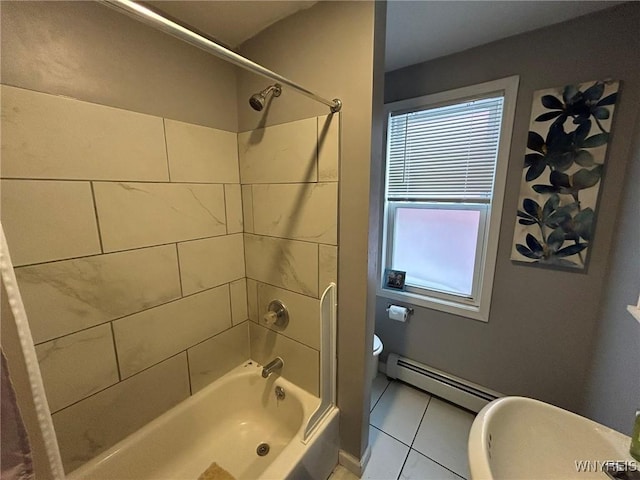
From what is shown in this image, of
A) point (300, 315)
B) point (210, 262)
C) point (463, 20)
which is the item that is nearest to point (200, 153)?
point (210, 262)

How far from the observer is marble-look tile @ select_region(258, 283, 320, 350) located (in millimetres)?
1281

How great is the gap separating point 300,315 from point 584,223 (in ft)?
5.05

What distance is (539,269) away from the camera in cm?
139

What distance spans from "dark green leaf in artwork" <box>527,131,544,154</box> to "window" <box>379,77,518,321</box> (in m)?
0.10

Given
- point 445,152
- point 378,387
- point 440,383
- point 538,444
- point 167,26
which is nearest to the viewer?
point 167,26

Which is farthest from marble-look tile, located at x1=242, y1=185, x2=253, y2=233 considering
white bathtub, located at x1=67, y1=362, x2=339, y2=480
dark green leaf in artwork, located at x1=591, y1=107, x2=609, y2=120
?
dark green leaf in artwork, located at x1=591, y1=107, x2=609, y2=120

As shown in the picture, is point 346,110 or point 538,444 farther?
point 346,110

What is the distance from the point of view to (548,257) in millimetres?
1344

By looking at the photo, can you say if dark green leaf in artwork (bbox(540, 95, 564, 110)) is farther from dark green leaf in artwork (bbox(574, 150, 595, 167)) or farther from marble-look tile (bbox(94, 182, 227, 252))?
marble-look tile (bbox(94, 182, 227, 252))

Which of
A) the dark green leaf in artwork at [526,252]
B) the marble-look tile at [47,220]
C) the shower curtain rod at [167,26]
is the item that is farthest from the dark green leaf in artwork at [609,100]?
the marble-look tile at [47,220]

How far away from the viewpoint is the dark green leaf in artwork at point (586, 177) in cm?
119

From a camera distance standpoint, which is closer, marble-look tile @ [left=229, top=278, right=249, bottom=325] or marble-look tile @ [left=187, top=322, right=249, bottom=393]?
marble-look tile @ [left=187, top=322, right=249, bottom=393]

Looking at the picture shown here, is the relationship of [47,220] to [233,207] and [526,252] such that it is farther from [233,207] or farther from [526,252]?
[526,252]

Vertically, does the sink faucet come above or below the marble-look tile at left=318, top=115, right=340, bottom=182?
below
